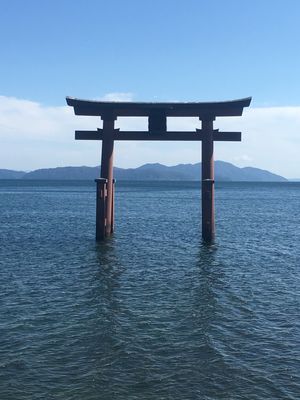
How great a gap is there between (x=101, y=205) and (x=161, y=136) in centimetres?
442

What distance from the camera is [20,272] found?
60.3 feet

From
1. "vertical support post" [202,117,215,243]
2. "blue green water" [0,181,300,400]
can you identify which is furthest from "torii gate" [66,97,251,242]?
"blue green water" [0,181,300,400]

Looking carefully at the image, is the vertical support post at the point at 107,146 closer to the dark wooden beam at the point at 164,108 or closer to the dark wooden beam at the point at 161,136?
the dark wooden beam at the point at 161,136

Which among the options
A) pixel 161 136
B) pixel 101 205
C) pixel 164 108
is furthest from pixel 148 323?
pixel 164 108

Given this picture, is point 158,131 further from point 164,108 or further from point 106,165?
point 106,165

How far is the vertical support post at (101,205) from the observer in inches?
878

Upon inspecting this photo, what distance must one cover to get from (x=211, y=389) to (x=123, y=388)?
165 cm

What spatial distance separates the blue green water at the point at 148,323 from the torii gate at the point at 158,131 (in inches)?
116

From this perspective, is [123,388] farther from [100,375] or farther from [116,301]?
[116,301]

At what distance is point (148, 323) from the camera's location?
12.4 meters

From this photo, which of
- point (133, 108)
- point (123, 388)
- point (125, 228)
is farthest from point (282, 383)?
point (125, 228)

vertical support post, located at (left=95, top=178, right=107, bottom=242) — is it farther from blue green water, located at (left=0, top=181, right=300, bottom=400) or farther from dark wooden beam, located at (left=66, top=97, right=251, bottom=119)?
dark wooden beam, located at (left=66, top=97, right=251, bottom=119)

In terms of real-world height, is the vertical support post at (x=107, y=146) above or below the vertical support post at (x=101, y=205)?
above

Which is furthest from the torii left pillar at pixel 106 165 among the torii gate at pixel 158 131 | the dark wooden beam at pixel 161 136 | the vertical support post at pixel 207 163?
the vertical support post at pixel 207 163
